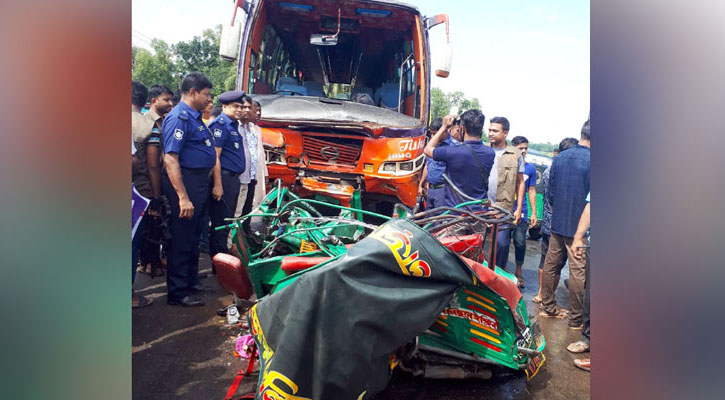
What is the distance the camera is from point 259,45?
561 cm

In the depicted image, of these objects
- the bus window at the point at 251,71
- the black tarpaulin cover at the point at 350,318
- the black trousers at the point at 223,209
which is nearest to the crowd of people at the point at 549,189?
the black tarpaulin cover at the point at 350,318

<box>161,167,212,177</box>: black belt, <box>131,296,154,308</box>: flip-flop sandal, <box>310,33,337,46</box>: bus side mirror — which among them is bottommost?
<box>131,296,154,308</box>: flip-flop sandal

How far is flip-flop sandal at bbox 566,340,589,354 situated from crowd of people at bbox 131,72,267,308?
2.54m

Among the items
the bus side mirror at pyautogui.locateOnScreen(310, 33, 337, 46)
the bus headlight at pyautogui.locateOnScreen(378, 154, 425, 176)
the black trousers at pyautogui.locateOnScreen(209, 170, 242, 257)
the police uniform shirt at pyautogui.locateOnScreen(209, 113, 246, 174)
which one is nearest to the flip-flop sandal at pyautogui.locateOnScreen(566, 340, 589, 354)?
the bus headlight at pyautogui.locateOnScreen(378, 154, 425, 176)

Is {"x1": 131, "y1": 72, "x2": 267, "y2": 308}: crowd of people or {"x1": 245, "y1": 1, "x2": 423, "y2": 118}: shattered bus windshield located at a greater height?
Result: {"x1": 245, "y1": 1, "x2": 423, "y2": 118}: shattered bus windshield

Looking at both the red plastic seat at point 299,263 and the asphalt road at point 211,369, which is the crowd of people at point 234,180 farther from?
the red plastic seat at point 299,263

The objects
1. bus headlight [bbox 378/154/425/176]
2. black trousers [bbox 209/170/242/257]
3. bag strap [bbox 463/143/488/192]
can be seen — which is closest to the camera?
bag strap [bbox 463/143/488/192]

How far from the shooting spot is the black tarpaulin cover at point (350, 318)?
5.64 ft

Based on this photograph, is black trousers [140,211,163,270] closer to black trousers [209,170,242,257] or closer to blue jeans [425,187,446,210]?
black trousers [209,170,242,257]

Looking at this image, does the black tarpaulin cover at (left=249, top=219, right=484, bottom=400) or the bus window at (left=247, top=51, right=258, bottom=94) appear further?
the bus window at (left=247, top=51, right=258, bottom=94)

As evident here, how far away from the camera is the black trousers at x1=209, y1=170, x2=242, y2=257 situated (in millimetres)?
4211

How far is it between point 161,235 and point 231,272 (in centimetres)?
211
